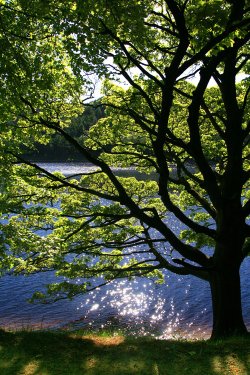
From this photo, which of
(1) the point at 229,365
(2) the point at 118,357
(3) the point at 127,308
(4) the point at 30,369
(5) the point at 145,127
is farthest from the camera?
(3) the point at 127,308

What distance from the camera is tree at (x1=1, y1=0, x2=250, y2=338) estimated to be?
27.0 ft

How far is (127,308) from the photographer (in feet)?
88.6

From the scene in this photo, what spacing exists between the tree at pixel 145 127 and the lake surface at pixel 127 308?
828cm

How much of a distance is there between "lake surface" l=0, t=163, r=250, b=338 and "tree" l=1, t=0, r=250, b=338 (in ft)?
27.2

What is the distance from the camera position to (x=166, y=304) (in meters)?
27.3

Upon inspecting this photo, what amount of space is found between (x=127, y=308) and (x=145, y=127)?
18.4 meters

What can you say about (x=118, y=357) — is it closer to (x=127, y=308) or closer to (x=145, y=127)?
(x=145, y=127)

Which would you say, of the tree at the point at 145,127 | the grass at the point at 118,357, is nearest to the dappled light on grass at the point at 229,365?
the grass at the point at 118,357

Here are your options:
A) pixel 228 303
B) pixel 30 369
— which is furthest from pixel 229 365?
pixel 228 303

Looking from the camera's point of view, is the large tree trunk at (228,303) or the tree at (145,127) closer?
the tree at (145,127)

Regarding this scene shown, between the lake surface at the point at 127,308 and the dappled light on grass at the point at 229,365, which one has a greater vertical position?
the dappled light on grass at the point at 229,365

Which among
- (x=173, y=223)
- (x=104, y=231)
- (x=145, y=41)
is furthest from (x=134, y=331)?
(x=173, y=223)

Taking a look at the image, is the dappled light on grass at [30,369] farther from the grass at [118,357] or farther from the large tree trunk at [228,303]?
the large tree trunk at [228,303]

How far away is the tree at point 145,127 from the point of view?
324 inches
